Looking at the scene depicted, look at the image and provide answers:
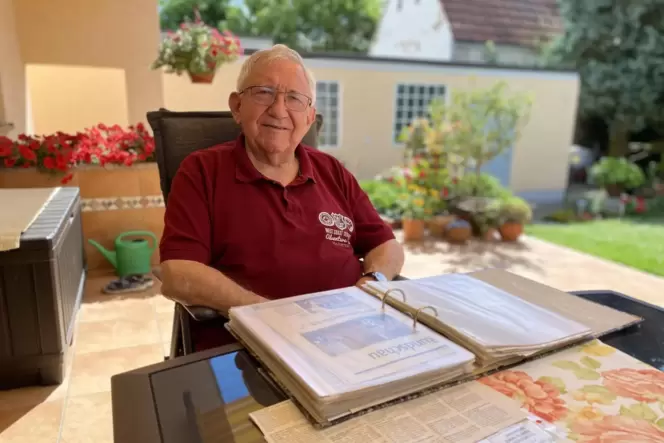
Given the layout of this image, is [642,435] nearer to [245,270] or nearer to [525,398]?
[525,398]

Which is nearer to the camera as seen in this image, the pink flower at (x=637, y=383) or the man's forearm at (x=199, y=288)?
the pink flower at (x=637, y=383)

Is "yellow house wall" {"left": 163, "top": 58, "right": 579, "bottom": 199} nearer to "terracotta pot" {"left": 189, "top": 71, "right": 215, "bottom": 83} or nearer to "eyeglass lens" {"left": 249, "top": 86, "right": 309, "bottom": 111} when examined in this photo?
"terracotta pot" {"left": 189, "top": 71, "right": 215, "bottom": 83}

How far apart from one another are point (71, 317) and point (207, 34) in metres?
2.40

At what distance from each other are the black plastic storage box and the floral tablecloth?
5.67 feet

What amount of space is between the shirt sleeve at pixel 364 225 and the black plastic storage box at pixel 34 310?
118cm

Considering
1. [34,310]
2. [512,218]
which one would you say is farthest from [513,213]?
[34,310]

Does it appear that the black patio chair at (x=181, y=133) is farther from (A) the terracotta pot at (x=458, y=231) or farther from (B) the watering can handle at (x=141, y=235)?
(A) the terracotta pot at (x=458, y=231)

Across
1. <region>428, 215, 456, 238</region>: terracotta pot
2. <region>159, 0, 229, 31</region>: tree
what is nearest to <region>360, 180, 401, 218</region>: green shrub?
<region>428, 215, 456, 238</region>: terracotta pot

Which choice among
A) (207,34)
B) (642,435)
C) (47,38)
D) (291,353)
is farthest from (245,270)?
(47,38)

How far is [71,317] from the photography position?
7.23ft

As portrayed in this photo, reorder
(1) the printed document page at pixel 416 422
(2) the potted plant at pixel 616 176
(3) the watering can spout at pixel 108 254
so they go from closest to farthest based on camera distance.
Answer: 1. (1) the printed document page at pixel 416 422
2. (3) the watering can spout at pixel 108 254
3. (2) the potted plant at pixel 616 176

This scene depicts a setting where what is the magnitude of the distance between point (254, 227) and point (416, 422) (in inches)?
29.7

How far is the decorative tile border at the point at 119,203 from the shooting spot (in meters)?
3.20

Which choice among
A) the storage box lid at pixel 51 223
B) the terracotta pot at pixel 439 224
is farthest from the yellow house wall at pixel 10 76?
the terracotta pot at pixel 439 224
